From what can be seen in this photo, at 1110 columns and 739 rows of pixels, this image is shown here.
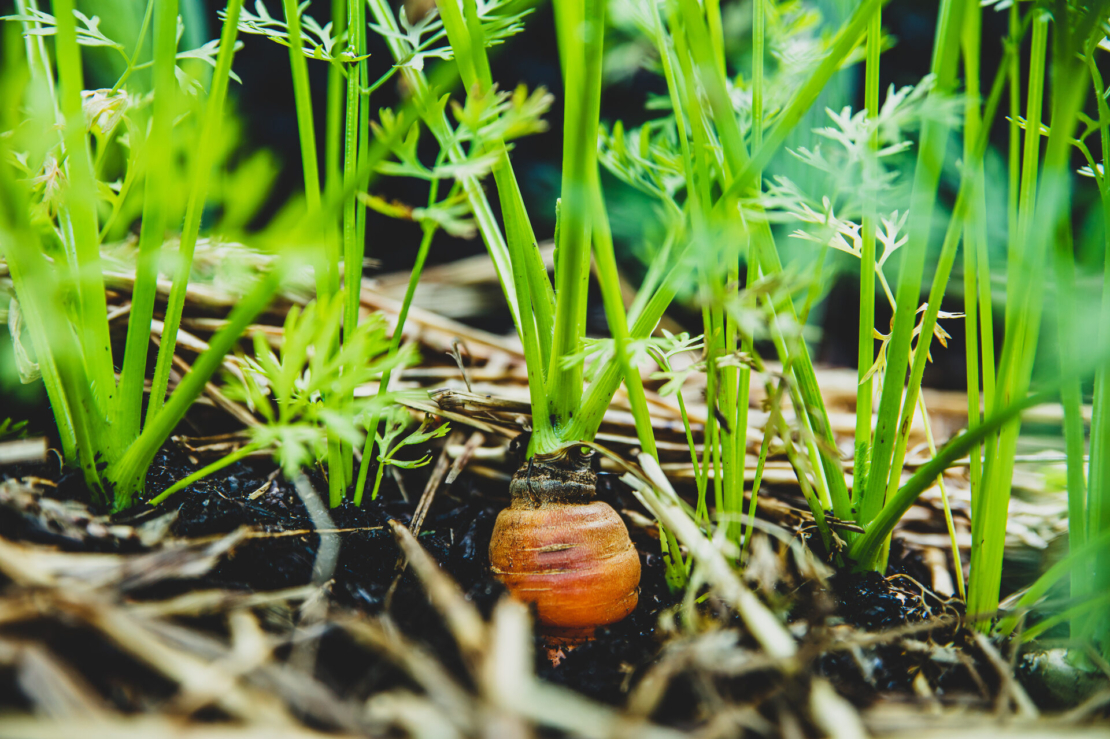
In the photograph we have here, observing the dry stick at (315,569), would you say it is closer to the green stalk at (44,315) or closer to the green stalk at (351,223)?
the green stalk at (351,223)

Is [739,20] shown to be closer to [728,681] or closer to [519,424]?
[519,424]

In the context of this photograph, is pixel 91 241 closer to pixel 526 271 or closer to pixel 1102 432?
pixel 526 271

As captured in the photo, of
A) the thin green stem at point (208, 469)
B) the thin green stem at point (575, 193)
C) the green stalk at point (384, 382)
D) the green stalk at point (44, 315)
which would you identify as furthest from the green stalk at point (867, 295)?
the green stalk at point (44, 315)

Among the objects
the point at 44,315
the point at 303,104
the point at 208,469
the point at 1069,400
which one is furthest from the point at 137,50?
the point at 1069,400

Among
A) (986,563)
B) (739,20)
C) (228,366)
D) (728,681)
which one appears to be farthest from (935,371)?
(228,366)

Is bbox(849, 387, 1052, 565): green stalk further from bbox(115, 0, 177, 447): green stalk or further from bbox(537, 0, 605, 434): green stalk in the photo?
bbox(115, 0, 177, 447): green stalk
